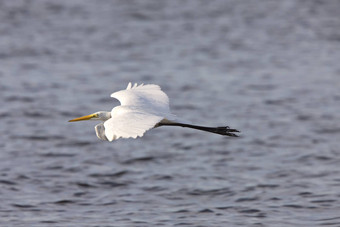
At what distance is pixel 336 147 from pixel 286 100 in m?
2.73

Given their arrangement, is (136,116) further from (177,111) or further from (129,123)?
(177,111)

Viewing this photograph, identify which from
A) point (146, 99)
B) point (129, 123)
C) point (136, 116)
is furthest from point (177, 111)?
point (129, 123)

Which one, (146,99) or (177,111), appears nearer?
(146,99)

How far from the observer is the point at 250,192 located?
9.92 m

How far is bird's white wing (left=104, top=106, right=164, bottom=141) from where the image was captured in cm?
616

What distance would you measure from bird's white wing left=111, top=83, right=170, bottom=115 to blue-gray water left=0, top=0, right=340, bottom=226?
1497 mm

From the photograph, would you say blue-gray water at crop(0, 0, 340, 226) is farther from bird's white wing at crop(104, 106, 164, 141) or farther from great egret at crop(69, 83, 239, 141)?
bird's white wing at crop(104, 106, 164, 141)

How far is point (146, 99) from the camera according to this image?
8445 mm

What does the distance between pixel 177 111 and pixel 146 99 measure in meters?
5.54

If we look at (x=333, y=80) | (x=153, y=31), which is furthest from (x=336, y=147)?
(x=153, y=31)

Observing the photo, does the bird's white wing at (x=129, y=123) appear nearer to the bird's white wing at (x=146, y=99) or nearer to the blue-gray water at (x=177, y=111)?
the bird's white wing at (x=146, y=99)

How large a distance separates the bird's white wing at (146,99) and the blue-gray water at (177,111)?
150 centimetres

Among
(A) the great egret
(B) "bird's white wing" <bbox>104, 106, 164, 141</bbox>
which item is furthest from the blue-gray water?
(B) "bird's white wing" <bbox>104, 106, 164, 141</bbox>

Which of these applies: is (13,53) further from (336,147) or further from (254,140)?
(336,147)
